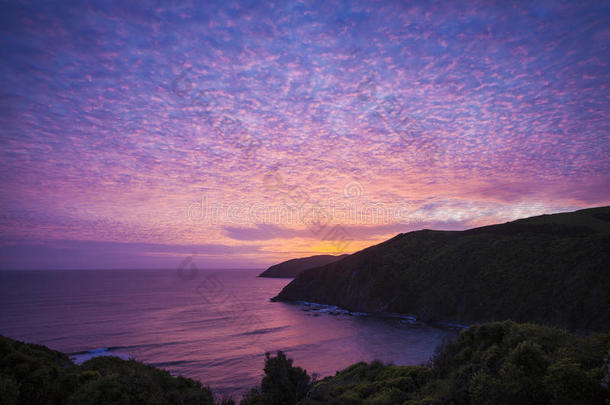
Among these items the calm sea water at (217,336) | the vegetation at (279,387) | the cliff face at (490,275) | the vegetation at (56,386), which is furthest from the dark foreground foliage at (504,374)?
the cliff face at (490,275)

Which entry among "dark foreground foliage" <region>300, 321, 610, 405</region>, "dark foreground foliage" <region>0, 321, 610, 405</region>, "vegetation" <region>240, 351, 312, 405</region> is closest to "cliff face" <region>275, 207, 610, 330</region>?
"dark foreground foliage" <region>300, 321, 610, 405</region>

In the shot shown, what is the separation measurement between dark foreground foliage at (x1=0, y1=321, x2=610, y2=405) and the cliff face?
43309 millimetres

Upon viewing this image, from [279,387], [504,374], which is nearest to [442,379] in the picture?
[504,374]

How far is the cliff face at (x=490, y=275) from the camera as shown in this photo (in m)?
53.6

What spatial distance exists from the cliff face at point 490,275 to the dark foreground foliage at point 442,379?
43309mm

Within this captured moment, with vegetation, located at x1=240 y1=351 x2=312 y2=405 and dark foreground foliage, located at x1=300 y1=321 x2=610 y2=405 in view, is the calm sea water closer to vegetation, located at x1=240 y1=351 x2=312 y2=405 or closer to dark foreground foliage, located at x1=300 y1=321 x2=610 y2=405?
vegetation, located at x1=240 y1=351 x2=312 y2=405

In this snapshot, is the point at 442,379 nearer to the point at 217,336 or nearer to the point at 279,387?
the point at 279,387

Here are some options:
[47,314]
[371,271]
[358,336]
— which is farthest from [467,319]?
[47,314]

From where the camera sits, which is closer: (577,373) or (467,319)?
(577,373)

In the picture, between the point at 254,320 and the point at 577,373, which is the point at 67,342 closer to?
the point at 254,320

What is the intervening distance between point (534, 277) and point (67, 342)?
8686cm

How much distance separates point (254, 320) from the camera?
7931cm

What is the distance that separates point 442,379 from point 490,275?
198 feet

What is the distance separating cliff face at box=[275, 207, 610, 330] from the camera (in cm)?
5359
